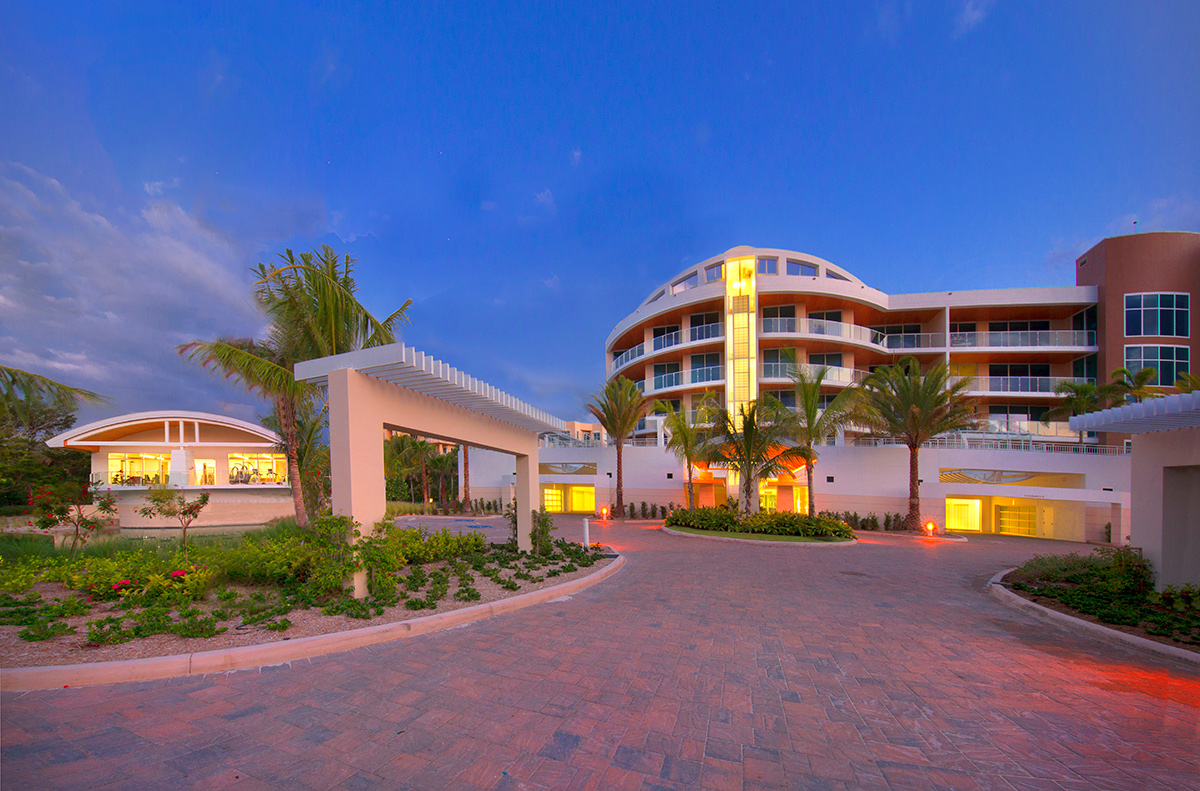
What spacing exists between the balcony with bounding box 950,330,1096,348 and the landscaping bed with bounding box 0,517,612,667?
104 feet

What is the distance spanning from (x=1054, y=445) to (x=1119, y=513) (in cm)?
618

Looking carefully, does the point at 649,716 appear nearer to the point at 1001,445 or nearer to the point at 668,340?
the point at 1001,445

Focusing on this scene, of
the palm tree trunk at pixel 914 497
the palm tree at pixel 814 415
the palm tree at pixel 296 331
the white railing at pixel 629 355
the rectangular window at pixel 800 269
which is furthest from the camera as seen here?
the white railing at pixel 629 355

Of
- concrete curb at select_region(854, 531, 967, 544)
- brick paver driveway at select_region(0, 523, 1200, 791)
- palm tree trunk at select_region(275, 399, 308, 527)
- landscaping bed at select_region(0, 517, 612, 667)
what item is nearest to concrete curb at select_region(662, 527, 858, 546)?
concrete curb at select_region(854, 531, 967, 544)

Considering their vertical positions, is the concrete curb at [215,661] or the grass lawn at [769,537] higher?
the concrete curb at [215,661]

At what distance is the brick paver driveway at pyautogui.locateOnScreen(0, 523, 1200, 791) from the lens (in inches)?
143

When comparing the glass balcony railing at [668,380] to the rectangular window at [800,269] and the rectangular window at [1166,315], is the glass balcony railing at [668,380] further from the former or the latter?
the rectangular window at [1166,315]

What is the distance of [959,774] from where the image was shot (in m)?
3.71

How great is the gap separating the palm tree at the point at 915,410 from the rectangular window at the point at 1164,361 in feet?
49.6

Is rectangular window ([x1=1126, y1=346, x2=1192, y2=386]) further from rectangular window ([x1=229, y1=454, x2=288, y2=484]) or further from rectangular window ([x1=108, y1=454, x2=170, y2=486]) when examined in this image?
rectangular window ([x1=108, y1=454, x2=170, y2=486])

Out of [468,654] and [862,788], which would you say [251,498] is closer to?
[468,654]

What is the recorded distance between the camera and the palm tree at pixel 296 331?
11.5 metres

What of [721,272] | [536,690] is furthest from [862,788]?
[721,272]

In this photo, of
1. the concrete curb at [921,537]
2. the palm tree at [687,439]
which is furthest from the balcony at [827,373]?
the concrete curb at [921,537]
